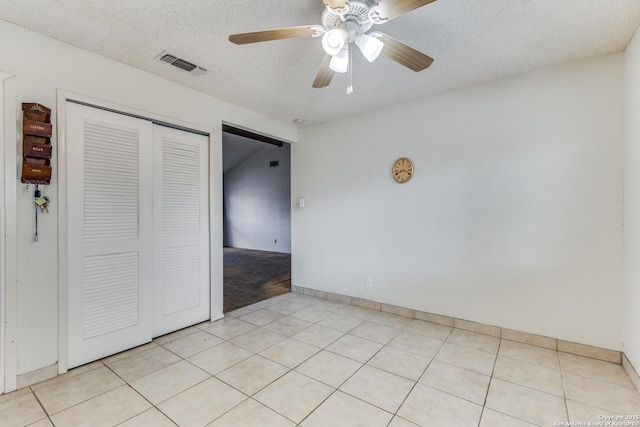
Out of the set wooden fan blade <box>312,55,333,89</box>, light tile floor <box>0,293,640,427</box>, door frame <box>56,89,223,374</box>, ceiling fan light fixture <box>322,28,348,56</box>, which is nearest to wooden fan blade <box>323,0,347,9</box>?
ceiling fan light fixture <box>322,28,348,56</box>

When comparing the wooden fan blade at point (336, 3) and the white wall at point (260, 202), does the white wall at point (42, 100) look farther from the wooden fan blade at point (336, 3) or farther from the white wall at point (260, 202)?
the white wall at point (260, 202)

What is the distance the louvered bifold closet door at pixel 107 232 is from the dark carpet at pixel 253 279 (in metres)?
1.33

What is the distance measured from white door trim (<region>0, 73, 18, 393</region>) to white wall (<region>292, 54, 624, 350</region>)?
3122 mm

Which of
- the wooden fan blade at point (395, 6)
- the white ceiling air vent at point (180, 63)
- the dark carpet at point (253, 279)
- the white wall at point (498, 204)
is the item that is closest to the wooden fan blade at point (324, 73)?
the wooden fan blade at point (395, 6)

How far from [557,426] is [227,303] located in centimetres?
355

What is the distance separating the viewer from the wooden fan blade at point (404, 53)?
1.70 metres

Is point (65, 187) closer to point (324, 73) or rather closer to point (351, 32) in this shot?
point (324, 73)

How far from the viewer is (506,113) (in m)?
2.76

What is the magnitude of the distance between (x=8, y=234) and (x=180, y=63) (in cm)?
183

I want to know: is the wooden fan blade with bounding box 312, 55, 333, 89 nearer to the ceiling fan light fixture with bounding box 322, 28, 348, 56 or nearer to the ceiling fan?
the ceiling fan

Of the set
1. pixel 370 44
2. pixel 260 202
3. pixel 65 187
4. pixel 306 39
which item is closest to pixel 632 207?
pixel 370 44

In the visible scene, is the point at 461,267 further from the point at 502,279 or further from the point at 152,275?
the point at 152,275

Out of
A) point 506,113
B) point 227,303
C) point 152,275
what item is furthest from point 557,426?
point 227,303

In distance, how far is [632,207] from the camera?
2109 millimetres
